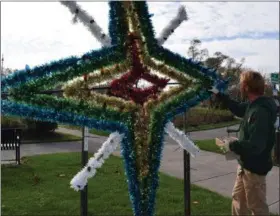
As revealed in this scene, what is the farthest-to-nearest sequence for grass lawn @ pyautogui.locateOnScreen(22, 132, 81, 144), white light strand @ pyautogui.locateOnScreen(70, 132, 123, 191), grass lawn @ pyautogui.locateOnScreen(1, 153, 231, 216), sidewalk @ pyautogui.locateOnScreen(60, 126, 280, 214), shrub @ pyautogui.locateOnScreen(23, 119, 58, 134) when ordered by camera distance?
shrub @ pyautogui.locateOnScreen(23, 119, 58, 134) < grass lawn @ pyautogui.locateOnScreen(22, 132, 81, 144) < sidewalk @ pyautogui.locateOnScreen(60, 126, 280, 214) < grass lawn @ pyautogui.locateOnScreen(1, 153, 231, 216) < white light strand @ pyautogui.locateOnScreen(70, 132, 123, 191)

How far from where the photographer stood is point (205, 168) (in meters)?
8.42

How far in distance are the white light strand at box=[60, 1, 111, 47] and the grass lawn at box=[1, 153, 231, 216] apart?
8.65ft

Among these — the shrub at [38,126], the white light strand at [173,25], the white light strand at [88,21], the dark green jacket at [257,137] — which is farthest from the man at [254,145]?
the shrub at [38,126]

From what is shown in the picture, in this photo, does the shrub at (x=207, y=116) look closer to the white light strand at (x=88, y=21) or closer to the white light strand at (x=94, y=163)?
the white light strand at (x=94, y=163)

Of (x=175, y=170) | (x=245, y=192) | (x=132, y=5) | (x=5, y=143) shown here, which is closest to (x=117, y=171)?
(x=175, y=170)

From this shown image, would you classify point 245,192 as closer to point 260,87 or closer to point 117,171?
point 260,87

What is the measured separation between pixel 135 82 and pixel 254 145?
3.26 feet

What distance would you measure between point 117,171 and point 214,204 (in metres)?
2.47

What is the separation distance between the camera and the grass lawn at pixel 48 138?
12639 mm

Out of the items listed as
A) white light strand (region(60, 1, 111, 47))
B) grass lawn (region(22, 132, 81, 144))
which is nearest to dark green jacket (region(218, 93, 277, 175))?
white light strand (region(60, 1, 111, 47))

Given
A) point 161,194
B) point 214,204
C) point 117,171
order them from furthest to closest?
1. point 117,171
2. point 161,194
3. point 214,204

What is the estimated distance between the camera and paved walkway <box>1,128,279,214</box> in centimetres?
668

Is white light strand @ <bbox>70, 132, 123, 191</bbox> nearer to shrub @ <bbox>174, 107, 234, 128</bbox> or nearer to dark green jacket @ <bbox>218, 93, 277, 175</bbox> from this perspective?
dark green jacket @ <bbox>218, 93, 277, 175</bbox>

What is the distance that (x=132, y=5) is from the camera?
308 centimetres
